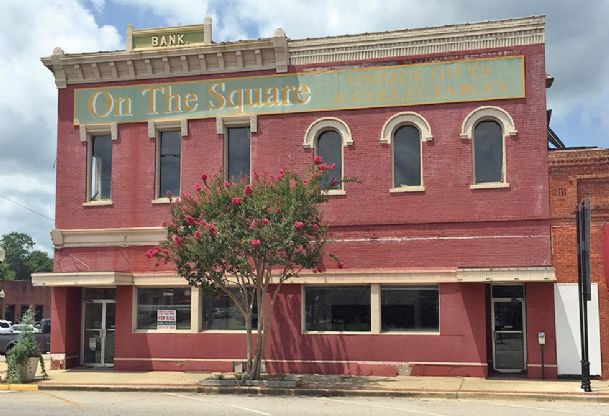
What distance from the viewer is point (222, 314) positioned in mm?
21188

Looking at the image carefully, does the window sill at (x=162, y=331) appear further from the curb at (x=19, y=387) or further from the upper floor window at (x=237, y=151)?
the upper floor window at (x=237, y=151)

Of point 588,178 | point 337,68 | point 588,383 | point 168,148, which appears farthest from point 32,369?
point 588,178

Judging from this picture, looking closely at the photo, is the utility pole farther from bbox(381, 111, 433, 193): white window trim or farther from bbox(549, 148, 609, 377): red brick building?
bbox(381, 111, 433, 193): white window trim

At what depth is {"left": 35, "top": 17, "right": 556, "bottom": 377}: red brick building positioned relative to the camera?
19.4 m

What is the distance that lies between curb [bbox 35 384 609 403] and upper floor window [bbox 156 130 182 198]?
245 inches

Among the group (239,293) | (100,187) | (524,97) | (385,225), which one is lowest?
(239,293)

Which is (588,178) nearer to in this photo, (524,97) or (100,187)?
(524,97)

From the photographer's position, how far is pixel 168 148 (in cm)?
2238

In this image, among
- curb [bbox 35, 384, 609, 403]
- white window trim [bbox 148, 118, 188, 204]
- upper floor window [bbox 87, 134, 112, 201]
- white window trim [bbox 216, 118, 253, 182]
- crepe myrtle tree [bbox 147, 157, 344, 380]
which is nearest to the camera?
curb [bbox 35, 384, 609, 403]

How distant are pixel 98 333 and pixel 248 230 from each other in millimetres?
7983

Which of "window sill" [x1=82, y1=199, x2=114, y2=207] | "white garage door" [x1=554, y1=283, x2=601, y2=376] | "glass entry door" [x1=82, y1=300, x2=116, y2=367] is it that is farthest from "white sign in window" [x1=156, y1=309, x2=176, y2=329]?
"white garage door" [x1=554, y1=283, x2=601, y2=376]

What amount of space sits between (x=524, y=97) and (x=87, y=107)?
13.0m

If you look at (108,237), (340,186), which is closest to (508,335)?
(340,186)

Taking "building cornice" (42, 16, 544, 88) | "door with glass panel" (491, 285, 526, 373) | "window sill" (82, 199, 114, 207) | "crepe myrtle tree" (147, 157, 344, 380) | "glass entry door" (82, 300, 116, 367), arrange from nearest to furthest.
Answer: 1. "crepe myrtle tree" (147, 157, 344, 380)
2. "door with glass panel" (491, 285, 526, 373)
3. "building cornice" (42, 16, 544, 88)
4. "window sill" (82, 199, 114, 207)
5. "glass entry door" (82, 300, 116, 367)
